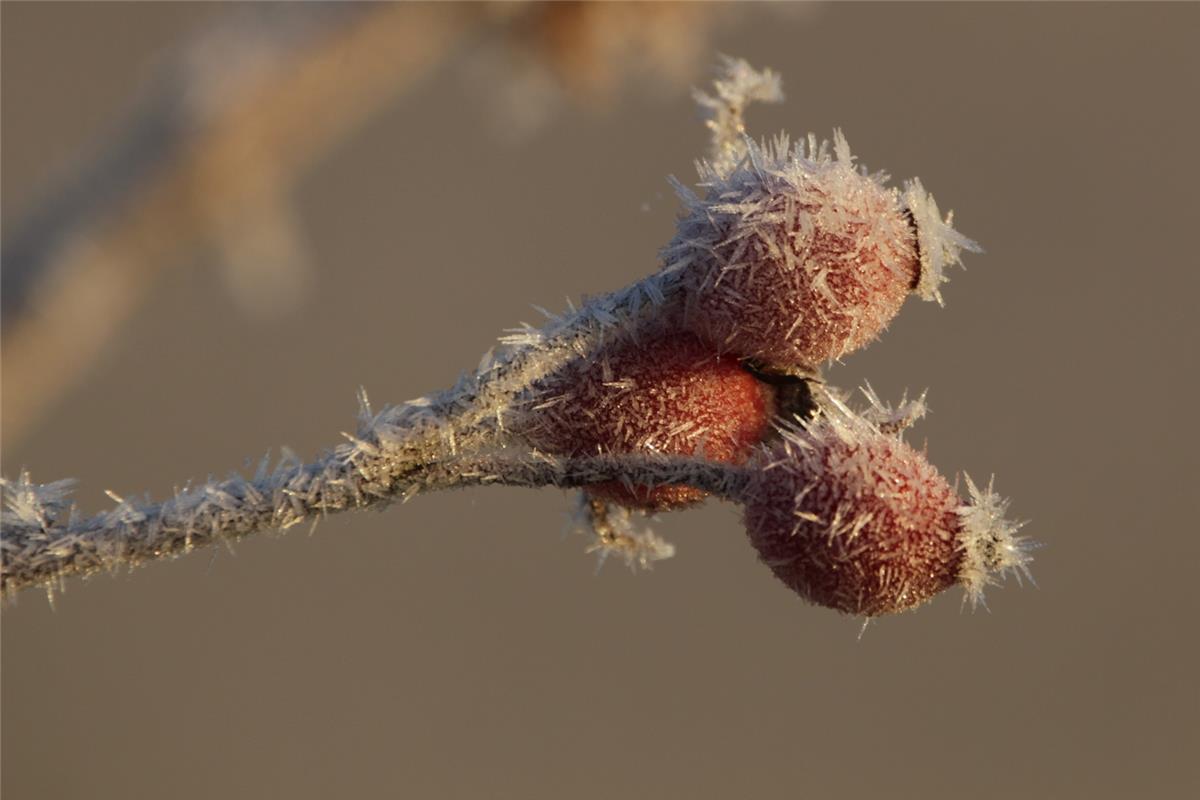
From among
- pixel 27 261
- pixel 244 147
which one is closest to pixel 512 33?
pixel 244 147

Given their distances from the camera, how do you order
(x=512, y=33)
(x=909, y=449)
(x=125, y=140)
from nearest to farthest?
(x=909, y=449) < (x=125, y=140) < (x=512, y=33)

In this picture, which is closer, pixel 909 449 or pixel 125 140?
pixel 909 449

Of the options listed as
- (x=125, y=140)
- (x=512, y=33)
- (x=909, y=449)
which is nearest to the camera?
(x=909, y=449)

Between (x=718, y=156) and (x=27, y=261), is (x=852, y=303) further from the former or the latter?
(x=27, y=261)

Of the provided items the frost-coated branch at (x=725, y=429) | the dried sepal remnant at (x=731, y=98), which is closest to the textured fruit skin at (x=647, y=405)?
the frost-coated branch at (x=725, y=429)

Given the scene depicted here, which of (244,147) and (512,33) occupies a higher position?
(512,33)

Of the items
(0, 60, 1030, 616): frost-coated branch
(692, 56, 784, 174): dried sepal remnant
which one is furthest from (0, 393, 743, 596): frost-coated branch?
(692, 56, 784, 174): dried sepal remnant

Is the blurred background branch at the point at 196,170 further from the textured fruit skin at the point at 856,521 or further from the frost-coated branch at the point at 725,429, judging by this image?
the textured fruit skin at the point at 856,521
